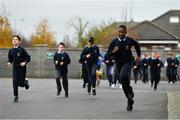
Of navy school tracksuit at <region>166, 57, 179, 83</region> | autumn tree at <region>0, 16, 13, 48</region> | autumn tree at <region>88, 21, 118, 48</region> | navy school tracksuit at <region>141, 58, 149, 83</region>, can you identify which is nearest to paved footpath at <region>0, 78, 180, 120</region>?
navy school tracksuit at <region>141, 58, 149, 83</region>

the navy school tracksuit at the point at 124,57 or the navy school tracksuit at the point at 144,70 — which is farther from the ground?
the navy school tracksuit at the point at 124,57

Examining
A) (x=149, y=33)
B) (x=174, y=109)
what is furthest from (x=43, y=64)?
(x=149, y=33)

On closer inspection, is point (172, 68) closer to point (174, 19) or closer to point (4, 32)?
point (4, 32)

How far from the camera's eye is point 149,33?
8425cm

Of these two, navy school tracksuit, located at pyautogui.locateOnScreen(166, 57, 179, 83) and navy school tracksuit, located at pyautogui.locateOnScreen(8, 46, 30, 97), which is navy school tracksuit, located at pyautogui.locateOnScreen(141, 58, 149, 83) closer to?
navy school tracksuit, located at pyautogui.locateOnScreen(166, 57, 179, 83)

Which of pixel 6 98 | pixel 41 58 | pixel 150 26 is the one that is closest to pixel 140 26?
pixel 150 26

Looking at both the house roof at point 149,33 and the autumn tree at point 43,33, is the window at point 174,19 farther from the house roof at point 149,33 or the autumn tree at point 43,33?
the autumn tree at point 43,33

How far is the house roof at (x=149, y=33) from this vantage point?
8275 centimetres

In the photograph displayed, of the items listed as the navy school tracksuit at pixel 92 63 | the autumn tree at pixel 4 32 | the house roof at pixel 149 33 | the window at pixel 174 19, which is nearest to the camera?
the navy school tracksuit at pixel 92 63

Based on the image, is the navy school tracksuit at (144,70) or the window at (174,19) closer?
the navy school tracksuit at (144,70)

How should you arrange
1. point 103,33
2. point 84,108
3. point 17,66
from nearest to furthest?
point 84,108, point 17,66, point 103,33

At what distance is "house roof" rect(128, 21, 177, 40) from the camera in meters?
82.8

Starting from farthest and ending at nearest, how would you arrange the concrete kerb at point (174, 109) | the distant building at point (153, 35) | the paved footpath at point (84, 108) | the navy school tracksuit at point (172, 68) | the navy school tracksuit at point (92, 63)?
the distant building at point (153, 35) < the navy school tracksuit at point (172, 68) < the navy school tracksuit at point (92, 63) < the paved footpath at point (84, 108) < the concrete kerb at point (174, 109)

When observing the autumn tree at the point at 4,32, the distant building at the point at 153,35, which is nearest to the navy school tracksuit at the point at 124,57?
the autumn tree at the point at 4,32
